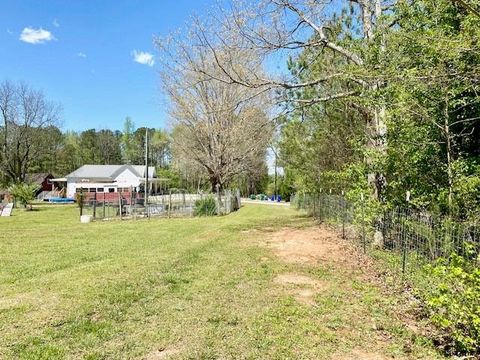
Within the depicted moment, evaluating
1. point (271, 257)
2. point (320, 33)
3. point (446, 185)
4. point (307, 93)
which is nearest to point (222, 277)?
point (271, 257)

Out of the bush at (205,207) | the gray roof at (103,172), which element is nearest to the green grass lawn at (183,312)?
the bush at (205,207)

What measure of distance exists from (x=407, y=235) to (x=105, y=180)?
4808 centimetres

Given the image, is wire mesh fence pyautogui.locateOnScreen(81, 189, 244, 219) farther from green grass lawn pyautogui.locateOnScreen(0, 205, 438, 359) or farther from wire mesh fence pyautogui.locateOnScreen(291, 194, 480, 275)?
green grass lawn pyautogui.locateOnScreen(0, 205, 438, 359)

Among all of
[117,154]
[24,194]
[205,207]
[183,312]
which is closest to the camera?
[183,312]

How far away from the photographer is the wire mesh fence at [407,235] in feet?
16.5

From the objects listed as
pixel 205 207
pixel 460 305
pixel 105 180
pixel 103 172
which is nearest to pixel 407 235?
pixel 460 305

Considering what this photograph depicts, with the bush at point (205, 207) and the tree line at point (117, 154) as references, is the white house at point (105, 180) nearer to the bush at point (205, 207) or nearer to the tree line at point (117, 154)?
the tree line at point (117, 154)

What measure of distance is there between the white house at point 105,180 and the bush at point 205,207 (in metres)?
26.7

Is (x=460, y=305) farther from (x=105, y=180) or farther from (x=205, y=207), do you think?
(x=105, y=180)

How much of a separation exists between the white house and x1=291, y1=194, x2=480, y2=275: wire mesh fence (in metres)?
39.6

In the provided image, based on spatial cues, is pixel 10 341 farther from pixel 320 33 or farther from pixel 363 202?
pixel 320 33

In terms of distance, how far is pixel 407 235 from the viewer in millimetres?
6602

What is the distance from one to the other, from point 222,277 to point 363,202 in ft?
11.8

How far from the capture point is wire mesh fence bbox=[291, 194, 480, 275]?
5023 mm
